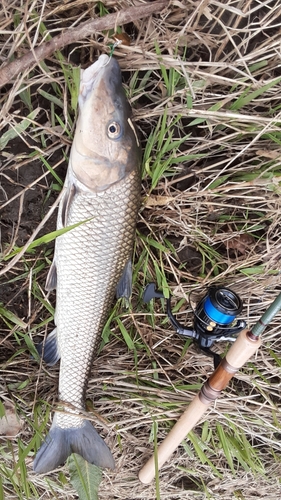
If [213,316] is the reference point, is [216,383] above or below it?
below

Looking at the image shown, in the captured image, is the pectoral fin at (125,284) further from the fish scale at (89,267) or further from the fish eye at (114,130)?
the fish eye at (114,130)

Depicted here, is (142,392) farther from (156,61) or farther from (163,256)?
(156,61)

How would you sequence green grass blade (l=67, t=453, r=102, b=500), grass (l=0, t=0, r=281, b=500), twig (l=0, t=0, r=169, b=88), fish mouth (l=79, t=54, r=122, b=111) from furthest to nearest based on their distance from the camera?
1. green grass blade (l=67, t=453, r=102, b=500)
2. grass (l=0, t=0, r=281, b=500)
3. twig (l=0, t=0, r=169, b=88)
4. fish mouth (l=79, t=54, r=122, b=111)

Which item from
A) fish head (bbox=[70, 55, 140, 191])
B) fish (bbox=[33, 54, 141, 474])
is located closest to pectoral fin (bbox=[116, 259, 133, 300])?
fish (bbox=[33, 54, 141, 474])

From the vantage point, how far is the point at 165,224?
1789 millimetres

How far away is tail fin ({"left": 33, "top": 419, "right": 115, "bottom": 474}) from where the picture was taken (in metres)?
1.82

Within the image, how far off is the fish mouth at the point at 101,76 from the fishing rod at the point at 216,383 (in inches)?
36.7

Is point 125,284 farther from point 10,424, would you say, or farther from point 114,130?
point 10,424

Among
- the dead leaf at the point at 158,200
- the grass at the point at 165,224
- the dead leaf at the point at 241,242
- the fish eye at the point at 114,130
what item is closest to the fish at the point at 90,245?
the fish eye at the point at 114,130

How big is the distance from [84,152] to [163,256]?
0.68 metres

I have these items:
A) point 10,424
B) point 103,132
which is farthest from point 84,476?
point 103,132

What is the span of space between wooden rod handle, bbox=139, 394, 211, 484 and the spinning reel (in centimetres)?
21

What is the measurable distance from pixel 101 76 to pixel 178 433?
1.50 m

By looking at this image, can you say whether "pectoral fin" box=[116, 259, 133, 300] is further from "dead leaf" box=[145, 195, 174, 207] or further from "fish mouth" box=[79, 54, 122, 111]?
"fish mouth" box=[79, 54, 122, 111]
